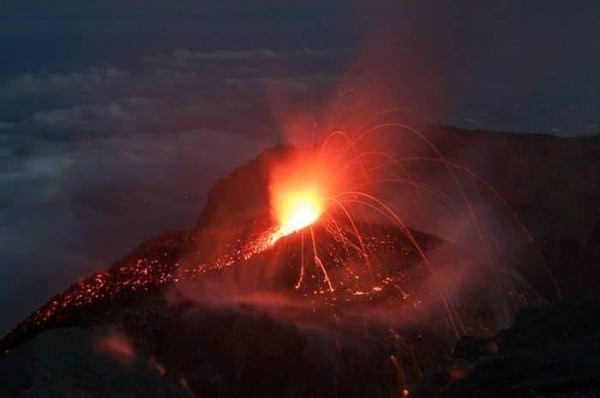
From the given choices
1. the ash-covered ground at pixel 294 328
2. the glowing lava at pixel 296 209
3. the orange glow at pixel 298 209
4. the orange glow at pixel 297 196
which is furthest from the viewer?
the orange glow at pixel 297 196

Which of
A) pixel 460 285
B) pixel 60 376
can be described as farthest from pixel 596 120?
pixel 60 376

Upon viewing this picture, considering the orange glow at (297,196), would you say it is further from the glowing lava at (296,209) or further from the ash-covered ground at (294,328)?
the ash-covered ground at (294,328)

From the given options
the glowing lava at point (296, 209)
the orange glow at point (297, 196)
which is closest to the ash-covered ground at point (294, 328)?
the glowing lava at point (296, 209)

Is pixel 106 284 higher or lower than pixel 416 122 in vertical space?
lower

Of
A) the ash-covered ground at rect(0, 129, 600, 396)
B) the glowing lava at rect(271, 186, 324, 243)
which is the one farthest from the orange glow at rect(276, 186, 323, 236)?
the ash-covered ground at rect(0, 129, 600, 396)

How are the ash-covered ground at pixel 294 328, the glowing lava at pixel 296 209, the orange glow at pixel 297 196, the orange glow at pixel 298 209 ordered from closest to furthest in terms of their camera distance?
the ash-covered ground at pixel 294 328
the glowing lava at pixel 296 209
the orange glow at pixel 298 209
the orange glow at pixel 297 196

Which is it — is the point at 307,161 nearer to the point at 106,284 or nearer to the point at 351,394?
the point at 106,284

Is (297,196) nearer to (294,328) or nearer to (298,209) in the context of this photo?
(298,209)
